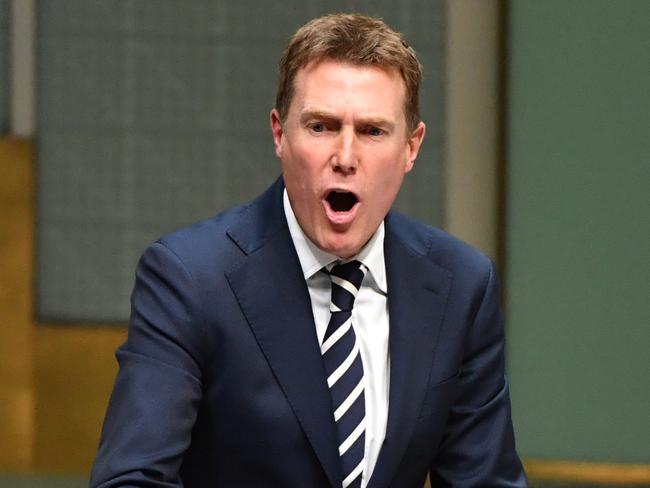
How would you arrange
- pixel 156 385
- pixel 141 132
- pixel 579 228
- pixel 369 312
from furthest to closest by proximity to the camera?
1. pixel 141 132
2. pixel 579 228
3. pixel 369 312
4. pixel 156 385

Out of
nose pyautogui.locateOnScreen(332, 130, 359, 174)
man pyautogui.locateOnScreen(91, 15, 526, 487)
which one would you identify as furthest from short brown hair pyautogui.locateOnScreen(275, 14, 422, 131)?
nose pyautogui.locateOnScreen(332, 130, 359, 174)

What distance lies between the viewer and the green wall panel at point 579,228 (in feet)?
13.2

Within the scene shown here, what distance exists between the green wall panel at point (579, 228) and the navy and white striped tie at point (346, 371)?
2153 mm

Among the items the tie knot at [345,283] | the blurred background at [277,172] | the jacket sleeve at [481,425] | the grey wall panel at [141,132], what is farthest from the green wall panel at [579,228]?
the tie knot at [345,283]

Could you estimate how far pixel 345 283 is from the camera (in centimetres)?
202

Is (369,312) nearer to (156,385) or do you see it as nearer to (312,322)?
(312,322)

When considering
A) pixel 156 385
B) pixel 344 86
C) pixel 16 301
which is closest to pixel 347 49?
pixel 344 86

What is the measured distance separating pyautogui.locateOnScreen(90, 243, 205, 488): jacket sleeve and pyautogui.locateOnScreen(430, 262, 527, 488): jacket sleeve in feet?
1.40

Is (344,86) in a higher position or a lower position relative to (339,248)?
higher

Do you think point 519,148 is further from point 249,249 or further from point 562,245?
point 249,249

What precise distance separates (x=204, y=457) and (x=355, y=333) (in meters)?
0.29

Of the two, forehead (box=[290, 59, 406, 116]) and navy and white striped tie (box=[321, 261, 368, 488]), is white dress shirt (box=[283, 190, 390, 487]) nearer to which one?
navy and white striped tie (box=[321, 261, 368, 488])

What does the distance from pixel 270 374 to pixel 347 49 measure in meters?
0.48

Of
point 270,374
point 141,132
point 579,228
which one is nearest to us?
point 270,374
